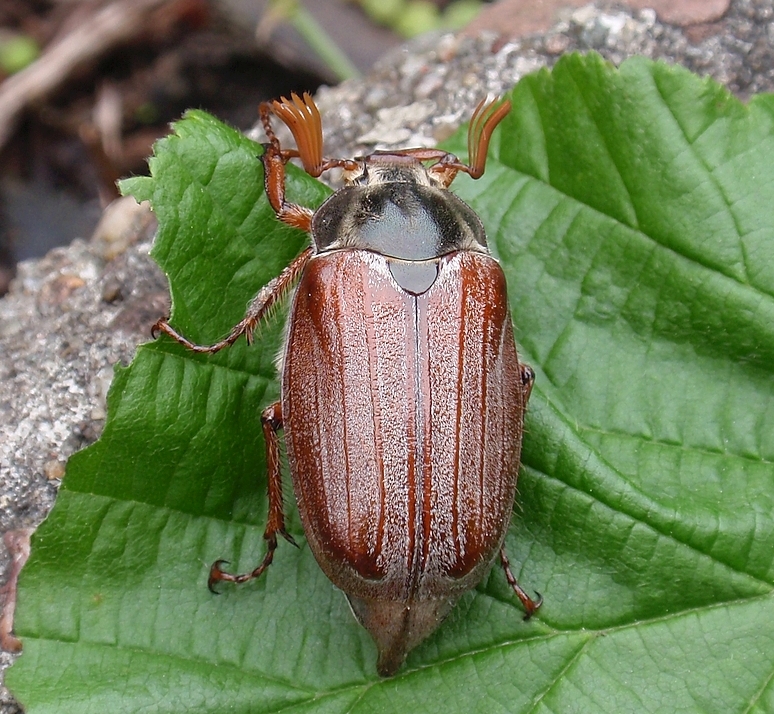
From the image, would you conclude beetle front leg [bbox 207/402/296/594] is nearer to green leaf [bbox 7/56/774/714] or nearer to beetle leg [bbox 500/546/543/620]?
green leaf [bbox 7/56/774/714]

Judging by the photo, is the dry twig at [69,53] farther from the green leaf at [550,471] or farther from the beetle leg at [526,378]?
the beetle leg at [526,378]

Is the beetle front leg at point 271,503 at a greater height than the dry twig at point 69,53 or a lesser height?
lesser

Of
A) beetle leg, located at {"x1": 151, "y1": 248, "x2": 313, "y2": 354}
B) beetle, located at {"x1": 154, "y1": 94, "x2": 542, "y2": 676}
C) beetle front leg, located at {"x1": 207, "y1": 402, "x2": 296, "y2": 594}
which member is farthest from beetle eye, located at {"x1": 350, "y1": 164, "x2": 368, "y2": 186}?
beetle front leg, located at {"x1": 207, "y1": 402, "x2": 296, "y2": 594}

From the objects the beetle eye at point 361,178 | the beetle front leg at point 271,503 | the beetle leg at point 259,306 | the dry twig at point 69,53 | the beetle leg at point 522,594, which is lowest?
the beetle leg at point 522,594

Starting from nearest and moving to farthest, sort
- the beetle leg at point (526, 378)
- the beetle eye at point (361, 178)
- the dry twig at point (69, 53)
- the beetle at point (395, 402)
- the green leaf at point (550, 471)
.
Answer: the beetle at point (395, 402)
the green leaf at point (550, 471)
the beetle leg at point (526, 378)
the beetle eye at point (361, 178)
the dry twig at point (69, 53)

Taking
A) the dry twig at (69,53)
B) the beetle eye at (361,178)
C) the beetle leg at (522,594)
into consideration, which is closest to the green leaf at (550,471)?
the beetle leg at (522,594)

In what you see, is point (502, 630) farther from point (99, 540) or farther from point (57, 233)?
point (57, 233)

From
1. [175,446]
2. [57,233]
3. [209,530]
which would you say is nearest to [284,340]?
[175,446]
